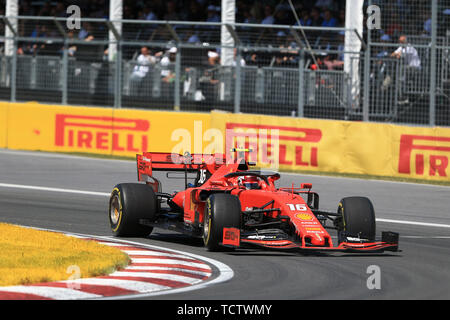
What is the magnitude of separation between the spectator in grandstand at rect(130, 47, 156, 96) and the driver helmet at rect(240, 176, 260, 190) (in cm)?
1058

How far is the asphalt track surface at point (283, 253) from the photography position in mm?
8703

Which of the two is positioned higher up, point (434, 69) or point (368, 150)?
→ point (434, 69)

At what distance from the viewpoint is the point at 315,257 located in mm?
10523

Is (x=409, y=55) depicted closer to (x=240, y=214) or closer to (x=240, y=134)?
(x=240, y=134)

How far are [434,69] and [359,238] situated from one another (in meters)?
8.57

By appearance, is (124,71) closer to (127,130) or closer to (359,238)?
(127,130)

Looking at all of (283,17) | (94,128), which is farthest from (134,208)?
(283,17)

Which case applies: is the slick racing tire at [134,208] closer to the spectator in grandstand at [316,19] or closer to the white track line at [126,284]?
the white track line at [126,284]

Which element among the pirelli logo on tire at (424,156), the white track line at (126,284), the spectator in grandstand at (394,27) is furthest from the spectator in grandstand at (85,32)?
the white track line at (126,284)

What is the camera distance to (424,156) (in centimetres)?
1858

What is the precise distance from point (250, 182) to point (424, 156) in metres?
7.72

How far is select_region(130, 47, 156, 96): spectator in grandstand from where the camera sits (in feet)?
71.9

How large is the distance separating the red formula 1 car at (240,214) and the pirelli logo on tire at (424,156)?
6.93 metres
